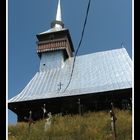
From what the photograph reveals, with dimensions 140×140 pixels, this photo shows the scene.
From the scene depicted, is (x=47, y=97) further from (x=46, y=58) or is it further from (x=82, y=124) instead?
(x=46, y=58)

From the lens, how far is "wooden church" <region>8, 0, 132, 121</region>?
64.6 ft

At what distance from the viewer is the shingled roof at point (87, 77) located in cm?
Result: 2044

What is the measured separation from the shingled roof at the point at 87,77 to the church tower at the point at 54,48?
33.4 inches

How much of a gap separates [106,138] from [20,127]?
5525 mm

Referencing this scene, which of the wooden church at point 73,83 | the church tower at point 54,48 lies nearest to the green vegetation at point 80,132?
the wooden church at point 73,83

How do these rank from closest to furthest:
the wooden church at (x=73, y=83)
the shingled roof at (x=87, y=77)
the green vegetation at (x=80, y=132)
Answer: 1. the green vegetation at (x=80, y=132)
2. the wooden church at (x=73, y=83)
3. the shingled roof at (x=87, y=77)

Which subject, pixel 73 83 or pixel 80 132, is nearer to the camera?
pixel 80 132

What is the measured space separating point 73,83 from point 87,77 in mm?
1220

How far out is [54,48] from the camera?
1126 inches

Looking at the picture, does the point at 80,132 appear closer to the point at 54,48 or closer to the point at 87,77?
the point at 87,77

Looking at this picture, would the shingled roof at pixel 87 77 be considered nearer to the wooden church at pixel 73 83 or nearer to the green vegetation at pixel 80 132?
the wooden church at pixel 73 83

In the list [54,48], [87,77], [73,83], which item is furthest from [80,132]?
[54,48]

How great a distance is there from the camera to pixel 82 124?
14352 mm
